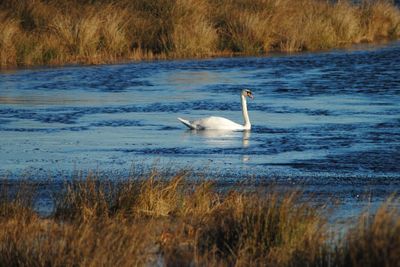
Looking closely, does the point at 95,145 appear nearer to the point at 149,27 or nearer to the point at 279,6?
the point at 149,27

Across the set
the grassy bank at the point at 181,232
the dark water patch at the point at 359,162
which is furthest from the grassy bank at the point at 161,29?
the grassy bank at the point at 181,232

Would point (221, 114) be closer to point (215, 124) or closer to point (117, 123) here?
point (117, 123)

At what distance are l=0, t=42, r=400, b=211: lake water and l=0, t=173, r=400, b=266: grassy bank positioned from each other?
2.82 m

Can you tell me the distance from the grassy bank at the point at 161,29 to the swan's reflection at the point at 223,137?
1233 cm

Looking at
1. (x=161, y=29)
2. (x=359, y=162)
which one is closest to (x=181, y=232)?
(x=359, y=162)

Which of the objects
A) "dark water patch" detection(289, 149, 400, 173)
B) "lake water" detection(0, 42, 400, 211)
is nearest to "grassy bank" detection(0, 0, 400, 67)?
"lake water" detection(0, 42, 400, 211)

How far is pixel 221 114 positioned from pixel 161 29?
11848 millimetres

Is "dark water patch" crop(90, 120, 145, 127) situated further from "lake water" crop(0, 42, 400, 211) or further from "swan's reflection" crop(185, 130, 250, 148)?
"swan's reflection" crop(185, 130, 250, 148)

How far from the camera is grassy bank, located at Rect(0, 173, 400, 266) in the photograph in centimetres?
819

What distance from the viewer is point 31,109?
22266 mm

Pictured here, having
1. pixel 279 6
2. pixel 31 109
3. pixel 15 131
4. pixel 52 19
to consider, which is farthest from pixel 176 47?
pixel 15 131

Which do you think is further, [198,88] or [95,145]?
[198,88]

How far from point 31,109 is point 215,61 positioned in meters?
10.3

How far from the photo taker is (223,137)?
60.8ft
